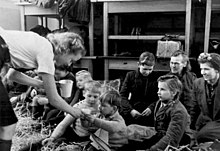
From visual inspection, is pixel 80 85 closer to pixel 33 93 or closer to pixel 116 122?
pixel 33 93

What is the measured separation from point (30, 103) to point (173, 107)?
1495 millimetres

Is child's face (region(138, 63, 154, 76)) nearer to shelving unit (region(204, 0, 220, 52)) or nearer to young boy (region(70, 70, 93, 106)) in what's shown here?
young boy (region(70, 70, 93, 106))

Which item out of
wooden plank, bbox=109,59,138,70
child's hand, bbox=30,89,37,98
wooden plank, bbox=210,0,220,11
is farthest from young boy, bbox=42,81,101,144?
wooden plank, bbox=210,0,220,11

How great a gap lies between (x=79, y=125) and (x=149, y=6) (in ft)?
6.10

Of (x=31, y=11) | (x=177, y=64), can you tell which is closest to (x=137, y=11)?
(x=177, y=64)

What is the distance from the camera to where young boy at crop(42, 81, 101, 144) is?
6.47 feet

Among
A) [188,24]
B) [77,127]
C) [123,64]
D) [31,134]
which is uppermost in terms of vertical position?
[188,24]

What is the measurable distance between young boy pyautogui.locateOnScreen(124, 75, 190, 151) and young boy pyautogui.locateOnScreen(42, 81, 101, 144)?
33 cm

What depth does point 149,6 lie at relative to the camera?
3340mm

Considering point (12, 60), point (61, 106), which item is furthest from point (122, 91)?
point (12, 60)

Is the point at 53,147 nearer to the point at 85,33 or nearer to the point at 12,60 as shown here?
the point at 12,60

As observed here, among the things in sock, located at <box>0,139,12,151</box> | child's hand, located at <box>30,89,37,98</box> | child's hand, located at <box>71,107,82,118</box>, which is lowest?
child's hand, located at <box>30,89,37,98</box>

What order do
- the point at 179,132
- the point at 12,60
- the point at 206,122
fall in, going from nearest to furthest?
the point at 12,60 < the point at 179,132 < the point at 206,122

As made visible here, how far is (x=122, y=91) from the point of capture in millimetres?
2746
